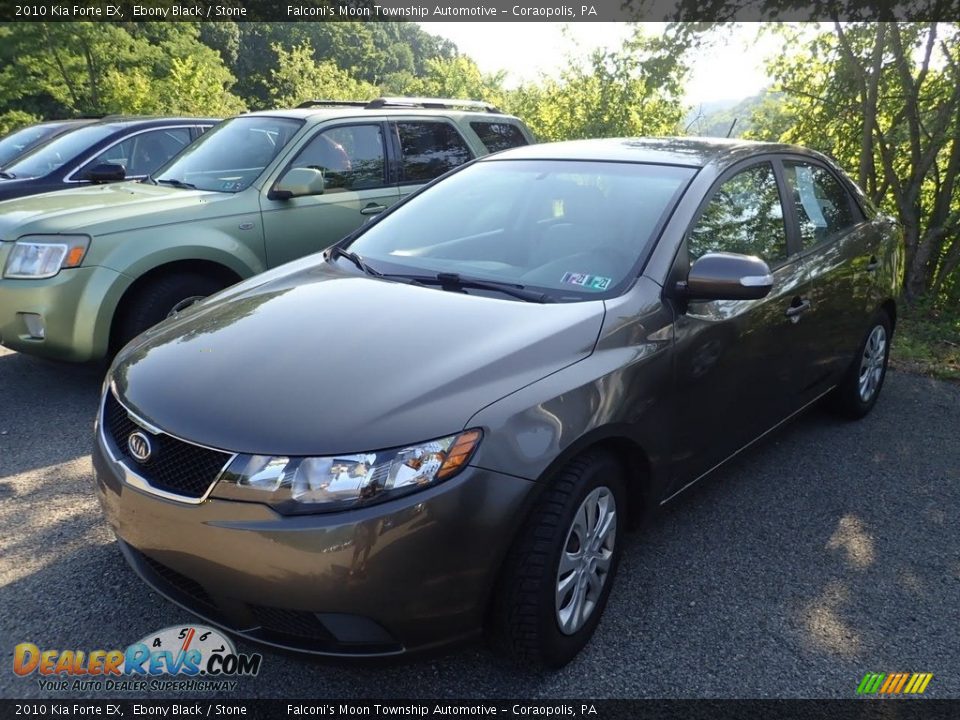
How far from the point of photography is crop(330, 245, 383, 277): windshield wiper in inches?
125

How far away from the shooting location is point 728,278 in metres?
2.67

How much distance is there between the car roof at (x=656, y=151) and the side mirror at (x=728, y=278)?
2.34 feet

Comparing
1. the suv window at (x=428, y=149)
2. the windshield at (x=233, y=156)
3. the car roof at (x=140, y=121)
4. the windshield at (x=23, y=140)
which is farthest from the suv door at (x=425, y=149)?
the windshield at (x=23, y=140)

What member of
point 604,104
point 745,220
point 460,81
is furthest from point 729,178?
point 460,81

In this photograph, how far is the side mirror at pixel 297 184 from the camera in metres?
5.18

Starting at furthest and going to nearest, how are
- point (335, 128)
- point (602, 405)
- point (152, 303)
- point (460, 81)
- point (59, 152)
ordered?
1. point (460, 81)
2. point (59, 152)
3. point (335, 128)
4. point (152, 303)
5. point (602, 405)

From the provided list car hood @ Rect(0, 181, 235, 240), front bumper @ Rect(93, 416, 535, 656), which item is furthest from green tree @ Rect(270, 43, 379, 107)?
front bumper @ Rect(93, 416, 535, 656)

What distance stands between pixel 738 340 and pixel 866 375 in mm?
1965

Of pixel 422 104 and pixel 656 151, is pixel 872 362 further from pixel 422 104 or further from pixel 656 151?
pixel 422 104

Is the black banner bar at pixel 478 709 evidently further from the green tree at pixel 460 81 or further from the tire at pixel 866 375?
the green tree at pixel 460 81

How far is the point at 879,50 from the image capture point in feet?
24.1

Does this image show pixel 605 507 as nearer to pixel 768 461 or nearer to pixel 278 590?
pixel 278 590

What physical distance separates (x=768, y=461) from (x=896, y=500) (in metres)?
0.62

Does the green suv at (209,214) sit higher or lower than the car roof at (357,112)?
lower
